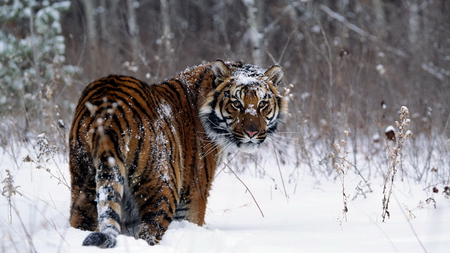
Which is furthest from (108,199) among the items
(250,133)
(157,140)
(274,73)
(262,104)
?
(274,73)

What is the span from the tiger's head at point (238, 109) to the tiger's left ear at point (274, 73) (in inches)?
3.8

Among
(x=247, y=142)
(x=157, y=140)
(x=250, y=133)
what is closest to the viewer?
(x=157, y=140)

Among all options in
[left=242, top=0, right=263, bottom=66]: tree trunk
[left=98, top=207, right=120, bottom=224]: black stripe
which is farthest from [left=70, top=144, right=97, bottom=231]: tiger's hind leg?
[left=242, top=0, right=263, bottom=66]: tree trunk

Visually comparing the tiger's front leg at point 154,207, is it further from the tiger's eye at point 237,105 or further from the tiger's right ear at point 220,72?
the tiger's right ear at point 220,72

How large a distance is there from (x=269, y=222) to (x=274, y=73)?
1.28 meters

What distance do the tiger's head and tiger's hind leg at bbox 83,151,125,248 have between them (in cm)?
119

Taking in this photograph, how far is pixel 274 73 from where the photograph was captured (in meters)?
3.95

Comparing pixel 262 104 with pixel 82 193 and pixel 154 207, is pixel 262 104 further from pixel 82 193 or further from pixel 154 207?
pixel 82 193

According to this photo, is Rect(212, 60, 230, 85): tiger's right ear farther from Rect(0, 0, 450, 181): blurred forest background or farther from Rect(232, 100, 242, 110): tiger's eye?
Rect(0, 0, 450, 181): blurred forest background

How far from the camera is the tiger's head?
3605mm

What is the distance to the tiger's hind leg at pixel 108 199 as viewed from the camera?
7.53 ft

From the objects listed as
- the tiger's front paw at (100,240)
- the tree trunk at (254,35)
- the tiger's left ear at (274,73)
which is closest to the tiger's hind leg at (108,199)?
the tiger's front paw at (100,240)

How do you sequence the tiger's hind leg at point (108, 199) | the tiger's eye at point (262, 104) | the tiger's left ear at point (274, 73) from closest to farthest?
1. the tiger's hind leg at point (108, 199)
2. the tiger's eye at point (262, 104)
3. the tiger's left ear at point (274, 73)

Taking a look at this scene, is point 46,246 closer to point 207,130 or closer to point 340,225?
point 207,130
